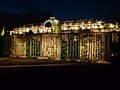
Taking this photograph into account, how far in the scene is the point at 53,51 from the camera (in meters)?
28.2

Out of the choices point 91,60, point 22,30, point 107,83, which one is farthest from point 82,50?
point 107,83

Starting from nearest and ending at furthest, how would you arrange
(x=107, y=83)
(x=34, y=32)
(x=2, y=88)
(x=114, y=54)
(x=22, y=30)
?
(x=2, y=88), (x=107, y=83), (x=114, y=54), (x=34, y=32), (x=22, y=30)

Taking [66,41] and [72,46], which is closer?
[72,46]

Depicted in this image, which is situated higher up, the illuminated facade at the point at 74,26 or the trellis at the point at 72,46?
the illuminated facade at the point at 74,26

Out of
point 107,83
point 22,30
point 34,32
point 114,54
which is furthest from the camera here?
point 22,30

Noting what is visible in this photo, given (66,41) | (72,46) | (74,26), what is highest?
(74,26)

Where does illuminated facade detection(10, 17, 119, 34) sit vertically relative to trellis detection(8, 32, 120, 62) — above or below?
above

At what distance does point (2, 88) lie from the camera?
35.8ft

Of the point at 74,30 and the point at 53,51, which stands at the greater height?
the point at 74,30

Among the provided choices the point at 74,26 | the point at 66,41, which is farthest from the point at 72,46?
the point at 74,26

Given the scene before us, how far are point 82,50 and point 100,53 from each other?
1.65 metres

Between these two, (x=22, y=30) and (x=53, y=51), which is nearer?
(x=53, y=51)

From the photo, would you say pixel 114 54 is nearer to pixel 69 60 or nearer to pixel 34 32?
pixel 69 60

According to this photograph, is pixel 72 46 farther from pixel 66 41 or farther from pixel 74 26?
pixel 74 26
